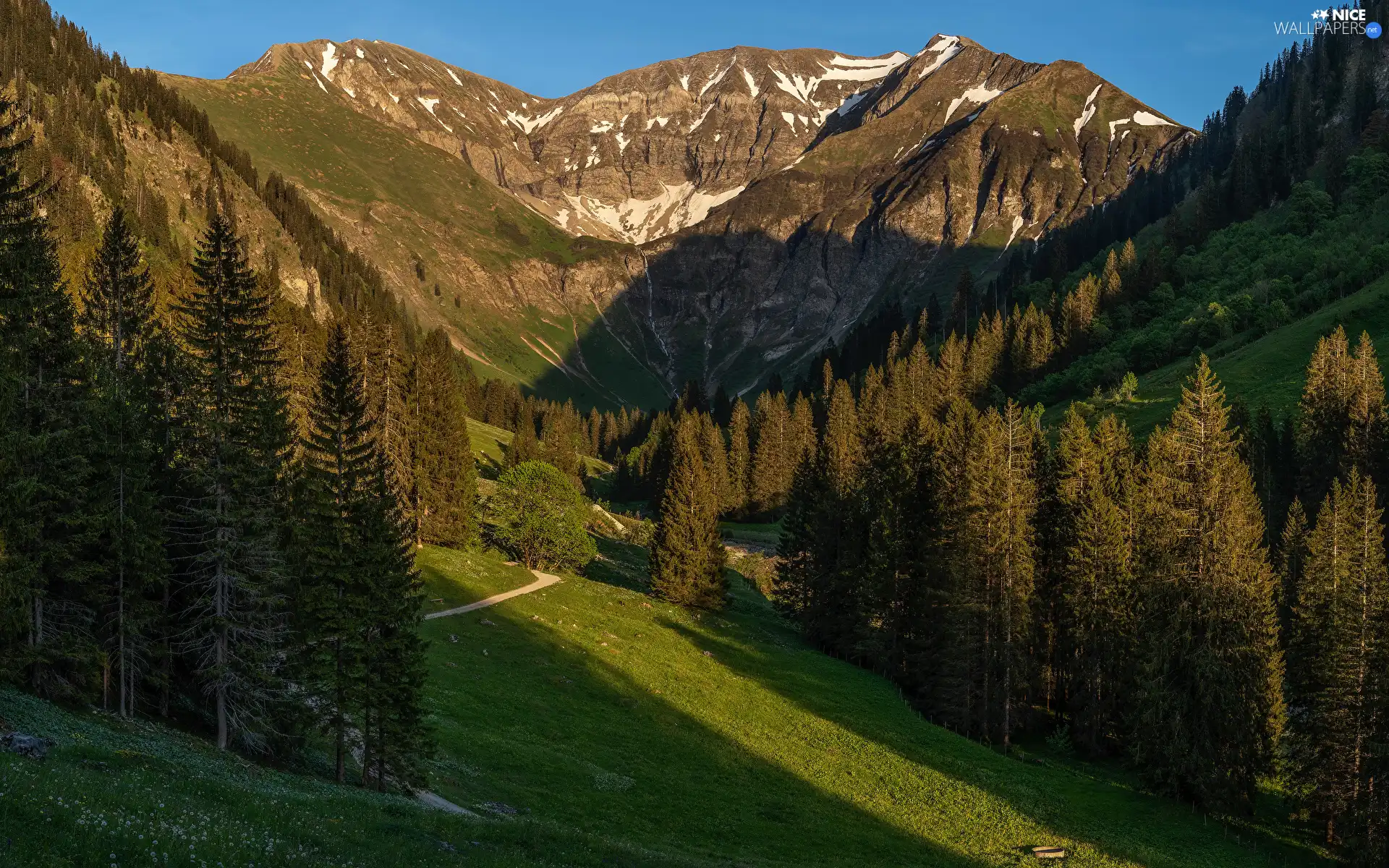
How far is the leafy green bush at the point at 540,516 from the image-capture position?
8088 cm

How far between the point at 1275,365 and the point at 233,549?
131104 mm

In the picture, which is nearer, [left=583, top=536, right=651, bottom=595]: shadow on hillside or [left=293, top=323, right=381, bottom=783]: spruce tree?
[left=293, top=323, right=381, bottom=783]: spruce tree

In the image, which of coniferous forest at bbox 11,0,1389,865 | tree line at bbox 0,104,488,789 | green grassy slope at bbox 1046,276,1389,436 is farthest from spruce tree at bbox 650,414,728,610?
green grassy slope at bbox 1046,276,1389,436

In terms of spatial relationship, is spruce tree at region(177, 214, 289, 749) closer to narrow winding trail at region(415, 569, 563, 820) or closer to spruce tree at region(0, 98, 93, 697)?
spruce tree at region(0, 98, 93, 697)

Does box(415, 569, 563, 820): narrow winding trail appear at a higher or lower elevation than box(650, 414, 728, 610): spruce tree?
lower

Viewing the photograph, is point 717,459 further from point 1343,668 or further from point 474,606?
point 1343,668

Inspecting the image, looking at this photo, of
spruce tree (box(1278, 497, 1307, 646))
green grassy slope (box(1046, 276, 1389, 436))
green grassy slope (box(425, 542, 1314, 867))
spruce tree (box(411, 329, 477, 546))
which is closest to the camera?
green grassy slope (box(425, 542, 1314, 867))

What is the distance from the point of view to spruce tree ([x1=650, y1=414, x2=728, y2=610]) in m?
76.6

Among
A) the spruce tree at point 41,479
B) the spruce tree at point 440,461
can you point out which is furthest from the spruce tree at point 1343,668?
the spruce tree at point 440,461

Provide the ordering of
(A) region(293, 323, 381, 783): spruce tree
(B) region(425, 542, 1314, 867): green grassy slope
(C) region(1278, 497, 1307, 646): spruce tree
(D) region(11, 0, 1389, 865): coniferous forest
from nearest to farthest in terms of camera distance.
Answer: (A) region(293, 323, 381, 783): spruce tree
(D) region(11, 0, 1389, 865): coniferous forest
(B) region(425, 542, 1314, 867): green grassy slope
(C) region(1278, 497, 1307, 646): spruce tree

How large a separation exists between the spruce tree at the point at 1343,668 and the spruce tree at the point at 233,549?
4602cm

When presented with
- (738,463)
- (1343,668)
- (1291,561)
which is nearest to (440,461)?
(1343,668)

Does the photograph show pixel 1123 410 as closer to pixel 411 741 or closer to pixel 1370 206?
pixel 1370 206

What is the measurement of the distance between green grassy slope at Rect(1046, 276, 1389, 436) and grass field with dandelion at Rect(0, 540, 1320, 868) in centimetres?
7566
